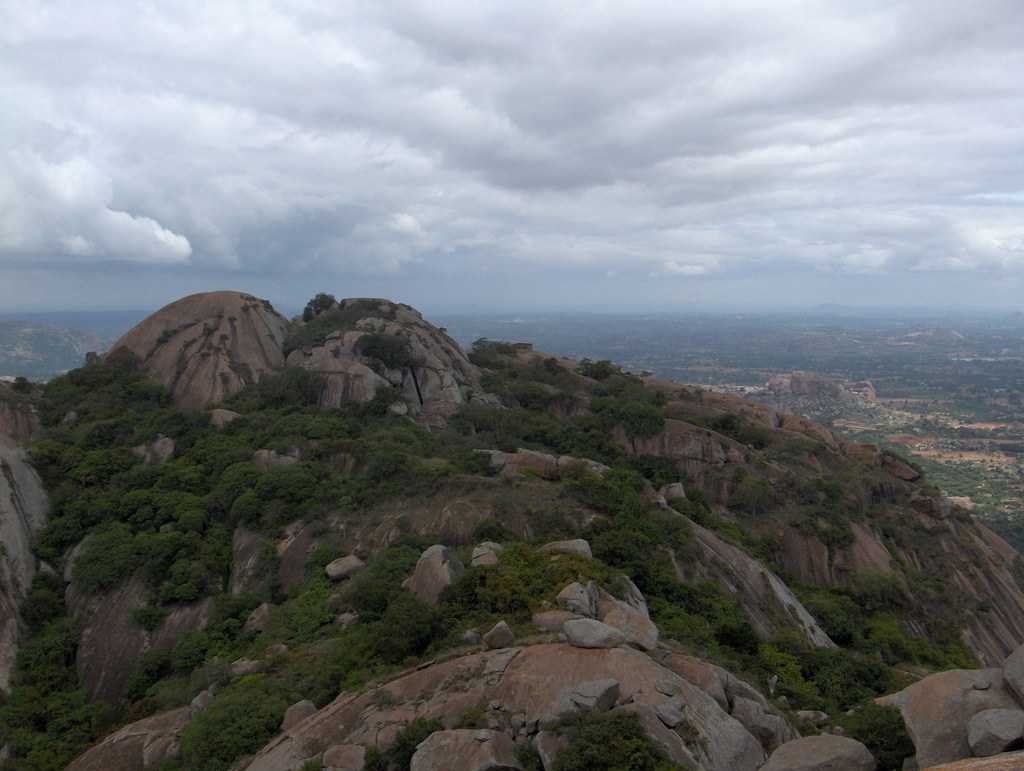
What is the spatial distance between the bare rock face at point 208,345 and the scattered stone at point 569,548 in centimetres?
3386

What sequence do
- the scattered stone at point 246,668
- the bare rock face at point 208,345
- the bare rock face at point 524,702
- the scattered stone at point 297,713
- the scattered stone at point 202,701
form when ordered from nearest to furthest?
the bare rock face at point 524,702, the scattered stone at point 297,713, the scattered stone at point 202,701, the scattered stone at point 246,668, the bare rock face at point 208,345

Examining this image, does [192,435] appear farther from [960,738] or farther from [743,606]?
[960,738]

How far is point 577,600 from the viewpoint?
18.3 meters

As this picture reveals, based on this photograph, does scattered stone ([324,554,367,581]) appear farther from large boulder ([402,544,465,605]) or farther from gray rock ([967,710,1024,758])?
gray rock ([967,710,1024,758])

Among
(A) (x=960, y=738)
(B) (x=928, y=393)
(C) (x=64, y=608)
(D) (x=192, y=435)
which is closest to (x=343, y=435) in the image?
(D) (x=192, y=435)

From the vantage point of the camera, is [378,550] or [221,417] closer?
[378,550]

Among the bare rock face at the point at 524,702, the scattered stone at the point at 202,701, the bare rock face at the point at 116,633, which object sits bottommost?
the bare rock face at the point at 116,633

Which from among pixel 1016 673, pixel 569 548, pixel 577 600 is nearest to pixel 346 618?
pixel 569 548

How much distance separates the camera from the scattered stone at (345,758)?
13102mm


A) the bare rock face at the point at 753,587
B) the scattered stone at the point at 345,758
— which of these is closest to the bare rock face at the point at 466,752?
the scattered stone at the point at 345,758

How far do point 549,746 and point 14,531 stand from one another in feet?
97.3

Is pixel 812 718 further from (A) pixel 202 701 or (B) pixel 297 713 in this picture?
(A) pixel 202 701

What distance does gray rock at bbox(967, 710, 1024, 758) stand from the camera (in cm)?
947

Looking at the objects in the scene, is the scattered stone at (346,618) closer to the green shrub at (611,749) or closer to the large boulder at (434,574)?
the large boulder at (434,574)
